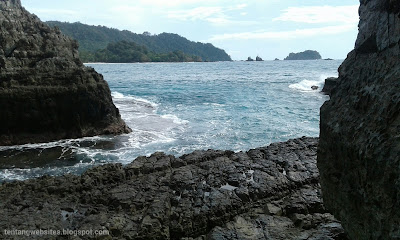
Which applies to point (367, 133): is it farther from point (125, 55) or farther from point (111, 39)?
point (111, 39)

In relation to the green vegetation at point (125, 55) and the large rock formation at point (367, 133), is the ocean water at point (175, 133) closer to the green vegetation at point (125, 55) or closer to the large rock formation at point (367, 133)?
the large rock formation at point (367, 133)

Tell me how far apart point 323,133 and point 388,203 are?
5.82 ft

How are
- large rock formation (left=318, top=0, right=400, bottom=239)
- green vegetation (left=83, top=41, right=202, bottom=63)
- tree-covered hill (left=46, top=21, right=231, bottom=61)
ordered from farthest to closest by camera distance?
tree-covered hill (left=46, top=21, right=231, bottom=61)
green vegetation (left=83, top=41, right=202, bottom=63)
large rock formation (left=318, top=0, right=400, bottom=239)

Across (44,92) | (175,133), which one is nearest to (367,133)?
(175,133)

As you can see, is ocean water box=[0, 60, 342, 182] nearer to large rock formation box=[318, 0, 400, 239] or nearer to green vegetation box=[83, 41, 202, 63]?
large rock formation box=[318, 0, 400, 239]

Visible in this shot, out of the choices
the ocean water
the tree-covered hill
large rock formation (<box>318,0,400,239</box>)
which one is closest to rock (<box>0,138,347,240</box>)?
large rock formation (<box>318,0,400,239</box>)

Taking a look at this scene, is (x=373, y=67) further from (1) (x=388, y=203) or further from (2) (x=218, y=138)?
(2) (x=218, y=138)

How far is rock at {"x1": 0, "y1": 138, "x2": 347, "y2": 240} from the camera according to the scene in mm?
6168

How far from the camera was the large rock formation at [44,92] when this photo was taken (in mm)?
14695

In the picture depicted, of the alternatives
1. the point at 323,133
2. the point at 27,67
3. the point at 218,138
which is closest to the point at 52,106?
the point at 27,67

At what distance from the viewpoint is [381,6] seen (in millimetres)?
4230

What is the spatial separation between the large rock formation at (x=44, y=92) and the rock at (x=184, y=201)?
7.76m

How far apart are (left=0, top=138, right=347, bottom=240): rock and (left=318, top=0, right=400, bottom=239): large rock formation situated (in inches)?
69.3

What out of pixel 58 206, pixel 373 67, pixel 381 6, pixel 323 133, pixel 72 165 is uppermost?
pixel 381 6
